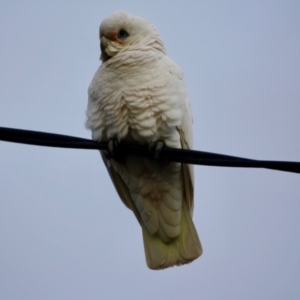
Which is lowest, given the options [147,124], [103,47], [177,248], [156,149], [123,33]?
[177,248]

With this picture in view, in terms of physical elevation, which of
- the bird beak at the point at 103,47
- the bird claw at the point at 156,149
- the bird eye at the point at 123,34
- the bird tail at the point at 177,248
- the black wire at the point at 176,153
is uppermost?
the bird eye at the point at 123,34

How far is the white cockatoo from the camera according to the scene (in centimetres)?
418

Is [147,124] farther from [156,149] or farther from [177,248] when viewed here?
[177,248]

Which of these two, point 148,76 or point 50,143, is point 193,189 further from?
point 50,143

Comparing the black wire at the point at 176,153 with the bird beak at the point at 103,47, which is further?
the bird beak at the point at 103,47

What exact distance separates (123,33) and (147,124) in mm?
922

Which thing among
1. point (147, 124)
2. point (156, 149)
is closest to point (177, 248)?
point (156, 149)

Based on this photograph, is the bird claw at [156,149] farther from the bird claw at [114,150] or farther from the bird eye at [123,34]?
the bird eye at [123,34]

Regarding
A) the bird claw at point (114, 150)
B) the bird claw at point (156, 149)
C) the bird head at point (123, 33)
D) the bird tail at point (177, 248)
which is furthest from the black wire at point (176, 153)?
the bird head at point (123, 33)

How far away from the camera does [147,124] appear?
414 centimetres

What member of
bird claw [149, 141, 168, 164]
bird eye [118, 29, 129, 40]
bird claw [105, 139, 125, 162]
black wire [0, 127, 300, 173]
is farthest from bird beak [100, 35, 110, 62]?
black wire [0, 127, 300, 173]

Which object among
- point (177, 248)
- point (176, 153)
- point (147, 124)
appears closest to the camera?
point (176, 153)

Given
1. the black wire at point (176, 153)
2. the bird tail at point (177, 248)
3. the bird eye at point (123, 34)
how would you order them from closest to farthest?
1. the black wire at point (176, 153)
2. the bird tail at point (177, 248)
3. the bird eye at point (123, 34)

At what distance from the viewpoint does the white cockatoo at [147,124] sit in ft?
13.7
